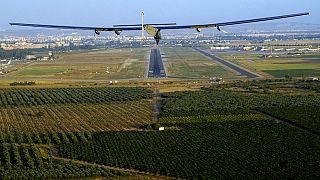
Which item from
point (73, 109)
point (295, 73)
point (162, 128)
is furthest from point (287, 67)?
point (162, 128)

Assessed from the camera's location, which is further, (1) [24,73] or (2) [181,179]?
(1) [24,73]

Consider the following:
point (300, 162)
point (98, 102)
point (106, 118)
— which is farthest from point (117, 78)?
point (300, 162)

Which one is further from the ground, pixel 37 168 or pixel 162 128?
pixel 37 168

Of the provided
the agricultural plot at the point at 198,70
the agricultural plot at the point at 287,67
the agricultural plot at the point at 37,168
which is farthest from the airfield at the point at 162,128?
the agricultural plot at the point at 198,70

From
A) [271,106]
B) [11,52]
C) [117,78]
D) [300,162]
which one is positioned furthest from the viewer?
Answer: [11,52]

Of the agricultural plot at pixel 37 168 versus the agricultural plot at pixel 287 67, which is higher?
the agricultural plot at pixel 37 168

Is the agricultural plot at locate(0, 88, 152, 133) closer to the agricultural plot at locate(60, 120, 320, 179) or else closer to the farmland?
the farmland

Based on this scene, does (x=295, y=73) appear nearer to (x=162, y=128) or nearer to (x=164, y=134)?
(x=162, y=128)

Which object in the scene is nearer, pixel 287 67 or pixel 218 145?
pixel 218 145

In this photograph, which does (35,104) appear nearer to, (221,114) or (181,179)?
(221,114)

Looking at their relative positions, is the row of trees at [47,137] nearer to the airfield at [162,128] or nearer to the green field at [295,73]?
the airfield at [162,128]

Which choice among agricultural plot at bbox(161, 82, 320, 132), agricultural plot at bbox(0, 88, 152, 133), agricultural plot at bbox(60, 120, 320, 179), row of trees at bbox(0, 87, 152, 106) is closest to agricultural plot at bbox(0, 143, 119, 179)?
agricultural plot at bbox(60, 120, 320, 179)
